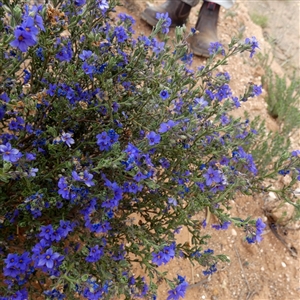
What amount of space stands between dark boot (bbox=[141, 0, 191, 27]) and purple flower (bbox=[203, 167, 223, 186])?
255 centimetres

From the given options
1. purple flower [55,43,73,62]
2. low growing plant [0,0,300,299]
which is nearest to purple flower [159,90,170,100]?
low growing plant [0,0,300,299]

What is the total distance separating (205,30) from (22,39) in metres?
3.15

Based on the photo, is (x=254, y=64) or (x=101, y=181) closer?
(x=101, y=181)

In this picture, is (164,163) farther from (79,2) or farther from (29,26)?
(29,26)

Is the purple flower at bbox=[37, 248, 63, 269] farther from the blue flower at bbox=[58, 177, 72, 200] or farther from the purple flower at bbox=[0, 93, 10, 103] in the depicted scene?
the purple flower at bbox=[0, 93, 10, 103]

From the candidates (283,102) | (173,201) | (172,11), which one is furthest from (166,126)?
(172,11)

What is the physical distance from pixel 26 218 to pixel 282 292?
73.7 inches

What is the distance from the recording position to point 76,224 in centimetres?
186

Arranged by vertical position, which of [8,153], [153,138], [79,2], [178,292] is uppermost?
[79,2]

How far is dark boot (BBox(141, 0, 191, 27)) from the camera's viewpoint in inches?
156

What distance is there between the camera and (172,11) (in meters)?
4.04

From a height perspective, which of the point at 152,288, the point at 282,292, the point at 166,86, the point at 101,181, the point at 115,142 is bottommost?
the point at 282,292

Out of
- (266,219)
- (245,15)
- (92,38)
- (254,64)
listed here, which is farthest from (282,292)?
(245,15)

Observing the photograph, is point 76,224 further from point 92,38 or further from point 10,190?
point 92,38
